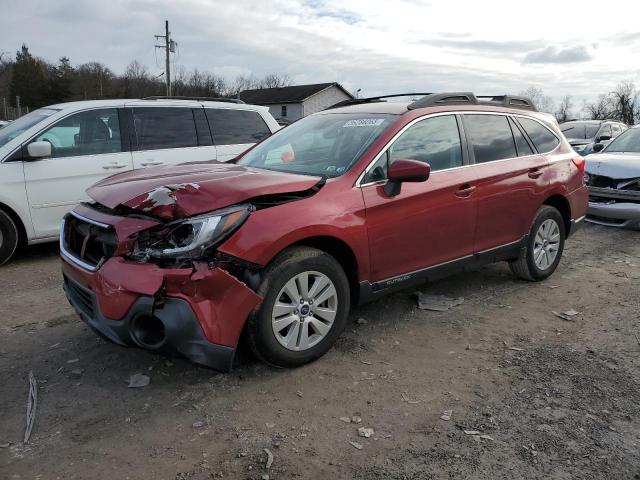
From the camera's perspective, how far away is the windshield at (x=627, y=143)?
30.3 feet

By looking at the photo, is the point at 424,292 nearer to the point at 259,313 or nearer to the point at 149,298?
the point at 259,313

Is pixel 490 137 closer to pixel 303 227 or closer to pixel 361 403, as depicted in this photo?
pixel 303 227

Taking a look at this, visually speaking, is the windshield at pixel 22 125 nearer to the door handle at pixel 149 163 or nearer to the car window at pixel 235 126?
the door handle at pixel 149 163

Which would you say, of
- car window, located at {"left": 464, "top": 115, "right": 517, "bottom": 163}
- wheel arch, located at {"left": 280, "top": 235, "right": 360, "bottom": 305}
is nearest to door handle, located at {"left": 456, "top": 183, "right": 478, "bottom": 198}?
car window, located at {"left": 464, "top": 115, "right": 517, "bottom": 163}

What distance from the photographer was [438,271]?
445cm

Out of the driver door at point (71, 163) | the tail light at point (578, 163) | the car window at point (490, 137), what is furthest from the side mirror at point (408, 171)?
the driver door at point (71, 163)

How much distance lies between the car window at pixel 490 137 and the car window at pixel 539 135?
34cm

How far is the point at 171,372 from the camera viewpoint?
3609 millimetres

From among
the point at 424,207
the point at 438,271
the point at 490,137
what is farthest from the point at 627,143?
the point at 424,207

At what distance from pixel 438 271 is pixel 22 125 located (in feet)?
17.1

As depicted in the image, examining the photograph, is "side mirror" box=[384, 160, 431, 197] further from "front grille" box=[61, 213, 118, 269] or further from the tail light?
the tail light

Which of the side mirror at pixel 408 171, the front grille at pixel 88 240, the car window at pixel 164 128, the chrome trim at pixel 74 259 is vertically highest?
the car window at pixel 164 128

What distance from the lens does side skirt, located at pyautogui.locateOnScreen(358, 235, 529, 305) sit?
397 centimetres

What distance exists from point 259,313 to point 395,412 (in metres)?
0.98
